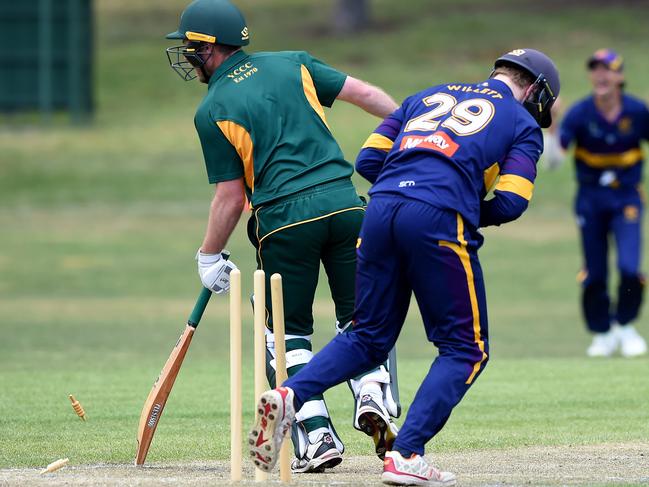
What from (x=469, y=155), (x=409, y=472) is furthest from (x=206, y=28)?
(x=409, y=472)

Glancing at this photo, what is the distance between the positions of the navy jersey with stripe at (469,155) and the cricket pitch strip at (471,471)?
112 cm

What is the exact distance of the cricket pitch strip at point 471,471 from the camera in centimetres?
587

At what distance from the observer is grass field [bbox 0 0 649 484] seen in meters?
7.91

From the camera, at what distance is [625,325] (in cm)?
1277

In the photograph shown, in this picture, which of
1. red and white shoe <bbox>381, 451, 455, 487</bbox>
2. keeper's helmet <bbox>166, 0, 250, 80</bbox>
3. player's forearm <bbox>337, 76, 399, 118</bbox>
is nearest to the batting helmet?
keeper's helmet <bbox>166, 0, 250, 80</bbox>

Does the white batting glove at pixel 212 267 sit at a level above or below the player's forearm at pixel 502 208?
below

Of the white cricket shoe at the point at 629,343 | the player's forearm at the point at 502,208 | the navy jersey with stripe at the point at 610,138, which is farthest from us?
the navy jersey with stripe at the point at 610,138

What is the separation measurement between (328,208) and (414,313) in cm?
1031

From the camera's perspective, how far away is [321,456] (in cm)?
641

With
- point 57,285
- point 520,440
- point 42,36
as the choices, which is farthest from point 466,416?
point 42,36

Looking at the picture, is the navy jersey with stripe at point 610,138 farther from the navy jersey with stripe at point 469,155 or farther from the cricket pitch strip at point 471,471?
the navy jersey with stripe at point 469,155

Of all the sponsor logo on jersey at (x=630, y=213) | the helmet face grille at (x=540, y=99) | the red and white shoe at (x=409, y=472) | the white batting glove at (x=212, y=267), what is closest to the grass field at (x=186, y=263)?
the red and white shoe at (x=409, y=472)

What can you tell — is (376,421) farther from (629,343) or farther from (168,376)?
(629,343)

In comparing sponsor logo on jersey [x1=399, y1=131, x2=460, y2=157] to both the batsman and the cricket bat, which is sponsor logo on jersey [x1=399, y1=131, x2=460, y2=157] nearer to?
the batsman
